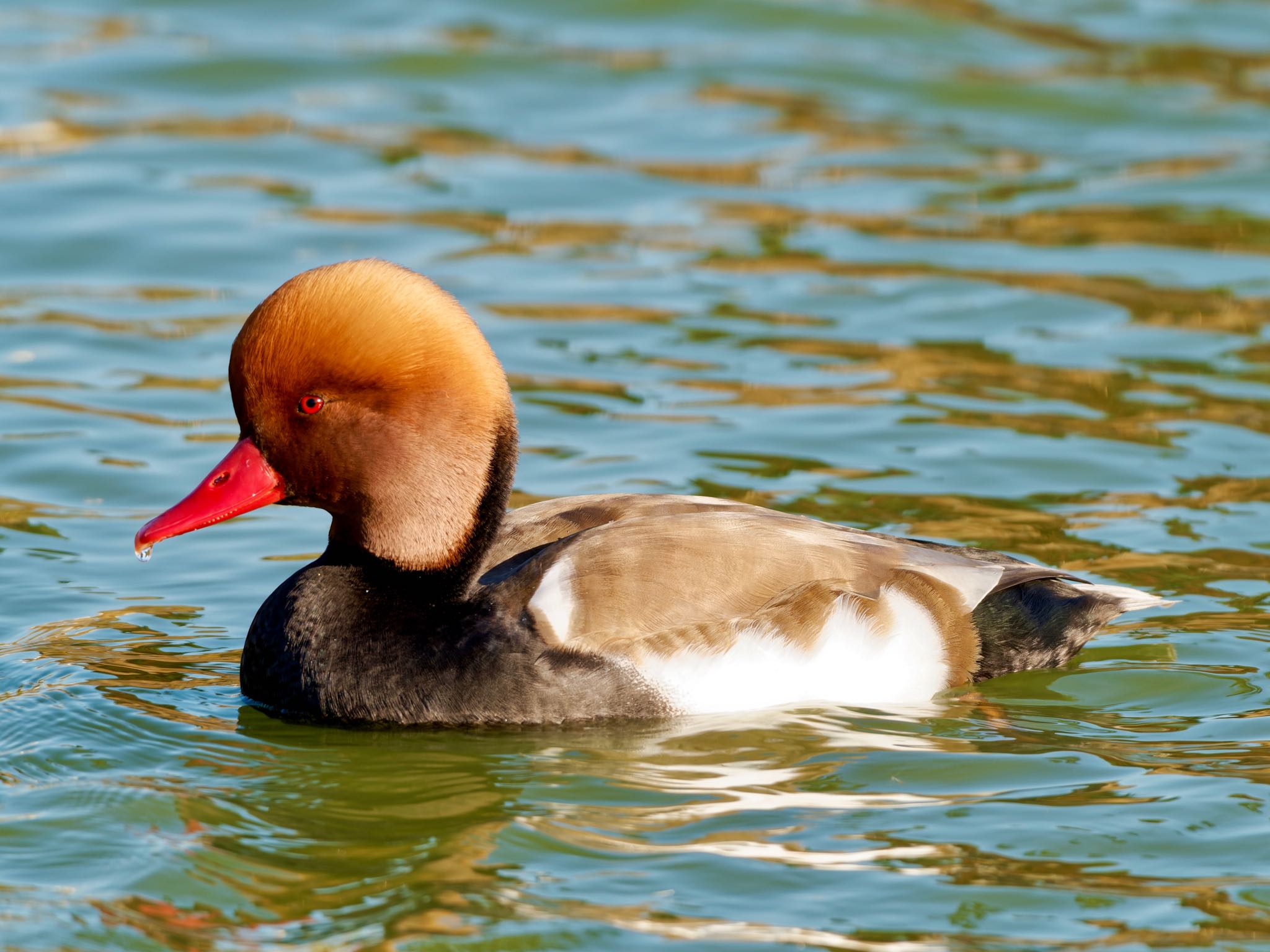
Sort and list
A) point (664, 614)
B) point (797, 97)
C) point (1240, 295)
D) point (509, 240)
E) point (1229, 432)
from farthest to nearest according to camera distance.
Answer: point (797, 97)
point (509, 240)
point (1240, 295)
point (1229, 432)
point (664, 614)

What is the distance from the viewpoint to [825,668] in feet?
19.2

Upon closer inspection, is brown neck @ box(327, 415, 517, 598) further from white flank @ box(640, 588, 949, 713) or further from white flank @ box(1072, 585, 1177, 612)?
white flank @ box(1072, 585, 1177, 612)

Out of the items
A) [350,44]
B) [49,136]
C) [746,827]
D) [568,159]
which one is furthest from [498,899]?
[350,44]

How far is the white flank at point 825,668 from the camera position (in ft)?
18.8

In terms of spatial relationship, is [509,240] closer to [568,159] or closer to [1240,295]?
[568,159]

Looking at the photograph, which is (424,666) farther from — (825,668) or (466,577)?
(825,668)

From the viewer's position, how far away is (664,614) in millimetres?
5711

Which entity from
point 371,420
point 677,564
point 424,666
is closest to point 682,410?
point 677,564

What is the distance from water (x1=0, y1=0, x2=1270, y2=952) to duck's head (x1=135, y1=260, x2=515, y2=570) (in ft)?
2.07

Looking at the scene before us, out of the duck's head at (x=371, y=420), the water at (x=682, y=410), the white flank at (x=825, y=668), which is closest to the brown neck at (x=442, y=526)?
the duck's head at (x=371, y=420)

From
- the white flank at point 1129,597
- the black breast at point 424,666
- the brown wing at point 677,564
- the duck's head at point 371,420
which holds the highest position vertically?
the duck's head at point 371,420

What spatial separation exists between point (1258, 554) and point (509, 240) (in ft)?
17.7

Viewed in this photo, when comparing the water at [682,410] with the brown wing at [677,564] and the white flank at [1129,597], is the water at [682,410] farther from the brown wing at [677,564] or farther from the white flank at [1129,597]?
the brown wing at [677,564]

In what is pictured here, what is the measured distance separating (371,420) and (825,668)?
1.55m
